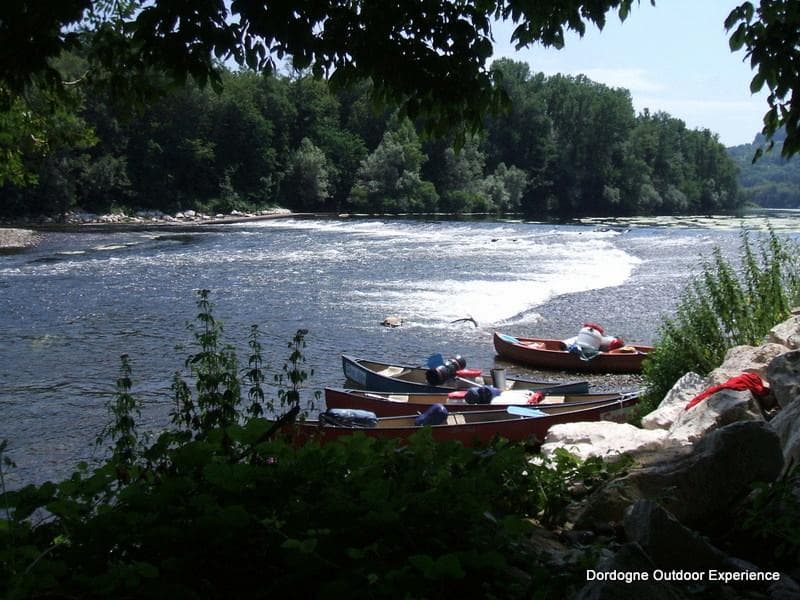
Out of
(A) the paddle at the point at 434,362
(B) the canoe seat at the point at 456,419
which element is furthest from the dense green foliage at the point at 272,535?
(A) the paddle at the point at 434,362

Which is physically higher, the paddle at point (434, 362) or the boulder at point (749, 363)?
the boulder at point (749, 363)

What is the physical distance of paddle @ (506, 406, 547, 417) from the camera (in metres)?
10.1

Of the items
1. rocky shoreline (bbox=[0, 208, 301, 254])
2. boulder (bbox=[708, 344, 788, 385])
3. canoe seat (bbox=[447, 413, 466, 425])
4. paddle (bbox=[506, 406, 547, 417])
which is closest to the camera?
boulder (bbox=[708, 344, 788, 385])

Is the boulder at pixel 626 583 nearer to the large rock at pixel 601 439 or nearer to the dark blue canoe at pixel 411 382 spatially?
the large rock at pixel 601 439

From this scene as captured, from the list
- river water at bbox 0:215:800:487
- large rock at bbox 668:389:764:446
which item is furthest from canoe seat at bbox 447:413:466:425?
large rock at bbox 668:389:764:446

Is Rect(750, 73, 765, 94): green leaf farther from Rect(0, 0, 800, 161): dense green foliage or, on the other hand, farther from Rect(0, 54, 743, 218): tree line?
Rect(0, 54, 743, 218): tree line

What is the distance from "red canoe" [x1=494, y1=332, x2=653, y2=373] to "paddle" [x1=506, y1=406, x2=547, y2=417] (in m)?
5.46

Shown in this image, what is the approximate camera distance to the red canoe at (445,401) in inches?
413

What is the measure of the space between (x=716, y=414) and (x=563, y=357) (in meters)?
9.97

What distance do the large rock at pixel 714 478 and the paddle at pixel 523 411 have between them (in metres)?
5.99

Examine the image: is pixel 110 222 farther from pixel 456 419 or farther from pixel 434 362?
pixel 456 419

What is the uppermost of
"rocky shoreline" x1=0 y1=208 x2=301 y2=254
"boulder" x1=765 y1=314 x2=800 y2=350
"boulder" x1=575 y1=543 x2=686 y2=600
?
"boulder" x1=575 y1=543 x2=686 y2=600

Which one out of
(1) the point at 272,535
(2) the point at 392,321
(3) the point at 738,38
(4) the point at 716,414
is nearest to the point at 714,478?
(4) the point at 716,414

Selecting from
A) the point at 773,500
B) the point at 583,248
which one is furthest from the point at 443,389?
the point at 583,248
